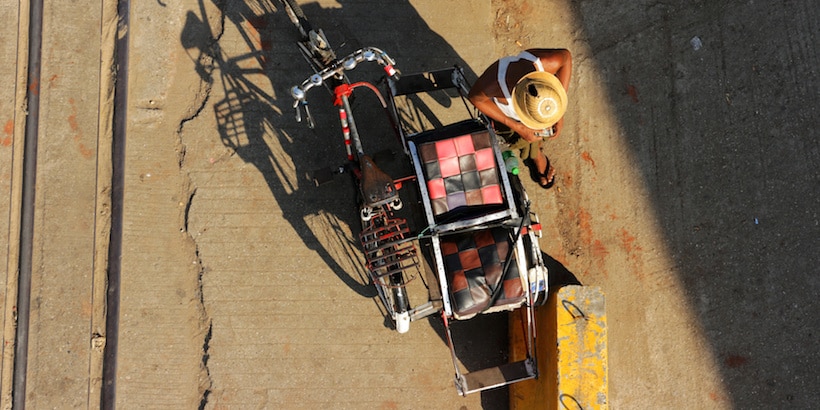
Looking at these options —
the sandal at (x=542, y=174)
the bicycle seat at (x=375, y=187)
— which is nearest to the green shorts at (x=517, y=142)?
the sandal at (x=542, y=174)

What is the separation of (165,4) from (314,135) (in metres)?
2.42

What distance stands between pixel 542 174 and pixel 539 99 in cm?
151

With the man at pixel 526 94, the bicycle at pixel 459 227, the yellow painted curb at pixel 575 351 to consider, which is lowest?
the yellow painted curb at pixel 575 351

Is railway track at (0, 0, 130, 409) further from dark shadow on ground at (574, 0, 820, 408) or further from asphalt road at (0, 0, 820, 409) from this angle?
dark shadow on ground at (574, 0, 820, 408)

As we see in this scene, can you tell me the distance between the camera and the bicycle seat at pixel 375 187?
4672 mm

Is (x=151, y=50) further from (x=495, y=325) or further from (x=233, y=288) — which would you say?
(x=495, y=325)

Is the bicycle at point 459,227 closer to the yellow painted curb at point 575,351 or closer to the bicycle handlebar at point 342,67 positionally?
the bicycle handlebar at point 342,67

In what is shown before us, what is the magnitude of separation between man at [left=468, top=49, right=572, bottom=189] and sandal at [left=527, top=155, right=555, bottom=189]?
1.98 ft

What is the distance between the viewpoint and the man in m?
4.70

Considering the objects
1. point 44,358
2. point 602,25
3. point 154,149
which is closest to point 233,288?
point 154,149

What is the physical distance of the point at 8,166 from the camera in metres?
6.08

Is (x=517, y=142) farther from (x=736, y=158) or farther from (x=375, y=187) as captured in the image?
(x=736, y=158)

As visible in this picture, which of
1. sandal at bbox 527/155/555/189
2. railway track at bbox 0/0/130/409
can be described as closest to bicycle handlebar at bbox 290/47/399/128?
sandal at bbox 527/155/555/189

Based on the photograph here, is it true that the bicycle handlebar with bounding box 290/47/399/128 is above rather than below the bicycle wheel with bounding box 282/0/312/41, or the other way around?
below
